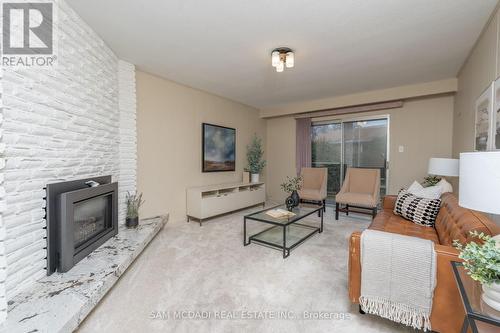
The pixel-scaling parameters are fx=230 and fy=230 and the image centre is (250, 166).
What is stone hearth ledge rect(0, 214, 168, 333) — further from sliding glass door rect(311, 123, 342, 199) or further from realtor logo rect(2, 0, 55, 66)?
sliding glass door rect(311, 123, 342, 199)

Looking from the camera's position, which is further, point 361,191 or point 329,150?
point 329,150

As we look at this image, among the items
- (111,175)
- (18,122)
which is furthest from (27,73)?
(111,175)

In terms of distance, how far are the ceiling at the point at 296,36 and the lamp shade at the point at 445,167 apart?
1307 millimetres

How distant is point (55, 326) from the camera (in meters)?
1.29

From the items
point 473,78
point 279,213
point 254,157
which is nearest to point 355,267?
point 279,213

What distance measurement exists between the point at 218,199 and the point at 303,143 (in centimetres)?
262

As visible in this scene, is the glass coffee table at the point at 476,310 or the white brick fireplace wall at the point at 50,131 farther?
the white brick fireplace wall at the point at 50,131

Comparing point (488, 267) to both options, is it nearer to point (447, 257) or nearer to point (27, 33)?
point (447, 257)

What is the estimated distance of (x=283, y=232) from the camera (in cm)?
279

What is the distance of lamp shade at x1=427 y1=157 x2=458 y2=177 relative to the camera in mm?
2889

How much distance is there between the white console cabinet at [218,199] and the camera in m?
3.87

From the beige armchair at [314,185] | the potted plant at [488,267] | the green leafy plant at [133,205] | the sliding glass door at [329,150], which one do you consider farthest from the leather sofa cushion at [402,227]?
the green leafy plant at [133,205]

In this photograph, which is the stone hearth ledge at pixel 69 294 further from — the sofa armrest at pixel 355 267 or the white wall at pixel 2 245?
the sofa armrest at pixel 355 267

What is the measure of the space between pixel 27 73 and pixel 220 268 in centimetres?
223
